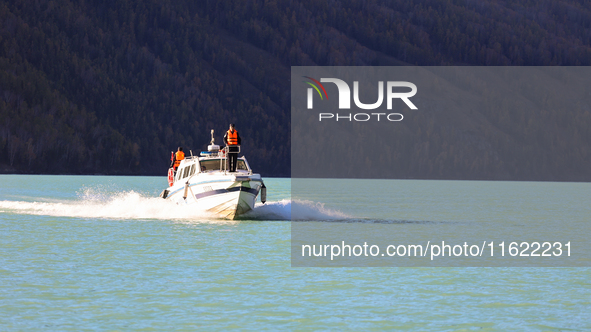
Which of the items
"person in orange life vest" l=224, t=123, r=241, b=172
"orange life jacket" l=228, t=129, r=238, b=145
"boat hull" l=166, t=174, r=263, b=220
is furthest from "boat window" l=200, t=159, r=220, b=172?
"orange life jacket" l=228, t=129, r=238, b=145

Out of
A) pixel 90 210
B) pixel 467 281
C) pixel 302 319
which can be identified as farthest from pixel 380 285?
pixel 90 210

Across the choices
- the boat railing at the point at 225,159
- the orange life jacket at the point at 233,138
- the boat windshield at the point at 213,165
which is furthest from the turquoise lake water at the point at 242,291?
the boat windshield at the point at 213,165

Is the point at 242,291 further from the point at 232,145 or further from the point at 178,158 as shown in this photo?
the point at 178,158

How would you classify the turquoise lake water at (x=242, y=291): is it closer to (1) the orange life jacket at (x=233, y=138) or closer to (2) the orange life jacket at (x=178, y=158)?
(1) the orange life jacket at (x=233, y=138)

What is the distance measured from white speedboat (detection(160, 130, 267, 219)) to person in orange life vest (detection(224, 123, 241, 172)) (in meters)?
0.44

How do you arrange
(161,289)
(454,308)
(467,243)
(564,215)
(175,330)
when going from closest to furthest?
(175,330) → (454,308) → (161,289) → (467,243) → (564,215)

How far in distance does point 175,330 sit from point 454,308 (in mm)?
7441

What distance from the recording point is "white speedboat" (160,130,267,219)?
41.0 metres

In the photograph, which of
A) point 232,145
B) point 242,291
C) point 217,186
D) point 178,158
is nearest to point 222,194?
point 217,186

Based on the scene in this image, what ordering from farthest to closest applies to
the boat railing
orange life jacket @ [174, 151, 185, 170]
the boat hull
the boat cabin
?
orange life jacket @ [174, 151, 185, 170], the boat cabin, the boat hull, the boat railing

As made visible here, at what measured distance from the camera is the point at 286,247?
1297 inches

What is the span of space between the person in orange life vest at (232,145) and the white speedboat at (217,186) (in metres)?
0.44

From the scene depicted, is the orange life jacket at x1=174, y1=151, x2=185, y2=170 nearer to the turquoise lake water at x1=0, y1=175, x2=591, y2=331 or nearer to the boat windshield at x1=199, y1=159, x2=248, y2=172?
A: the boat windshield at x1=199, y1=159, x2=248, y2=172

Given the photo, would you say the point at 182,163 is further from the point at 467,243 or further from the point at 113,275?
the point at 113,275
